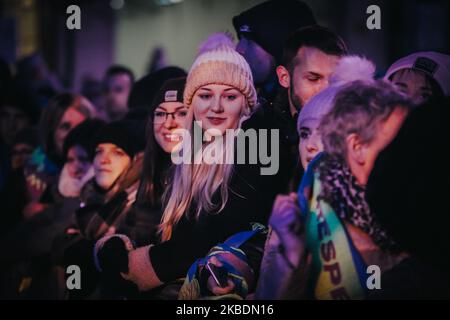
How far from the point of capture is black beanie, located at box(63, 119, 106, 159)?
4500 millimetres

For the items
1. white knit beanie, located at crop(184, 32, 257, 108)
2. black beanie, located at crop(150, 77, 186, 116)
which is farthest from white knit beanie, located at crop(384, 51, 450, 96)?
black beanie, located at crop(150, 77, 186, 116)

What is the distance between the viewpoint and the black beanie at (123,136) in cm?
408

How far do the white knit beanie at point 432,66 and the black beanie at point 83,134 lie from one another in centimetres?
201

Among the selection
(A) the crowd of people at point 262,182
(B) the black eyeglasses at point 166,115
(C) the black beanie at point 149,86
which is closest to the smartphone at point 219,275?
(A) the crowd of people at point 262,182

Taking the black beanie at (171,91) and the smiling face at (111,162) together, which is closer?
the black beanie at (171,91)

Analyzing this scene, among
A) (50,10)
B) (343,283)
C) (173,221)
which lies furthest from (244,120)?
(50,10)

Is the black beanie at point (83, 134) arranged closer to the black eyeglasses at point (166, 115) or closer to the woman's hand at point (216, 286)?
the black eyeglasses at point (166, 115)

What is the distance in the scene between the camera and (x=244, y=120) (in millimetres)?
3416

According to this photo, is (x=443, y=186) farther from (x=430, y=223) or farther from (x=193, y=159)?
(x=193, y=159)

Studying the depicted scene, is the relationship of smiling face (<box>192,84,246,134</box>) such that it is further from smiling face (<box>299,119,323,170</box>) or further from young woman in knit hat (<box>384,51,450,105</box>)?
young woman in knit hat (<box>384,51,450,105</box>)

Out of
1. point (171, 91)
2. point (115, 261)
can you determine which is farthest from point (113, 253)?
point (171, 91)

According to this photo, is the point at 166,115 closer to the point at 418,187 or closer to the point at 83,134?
the point at 83,134

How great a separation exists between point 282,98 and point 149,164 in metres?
0.84

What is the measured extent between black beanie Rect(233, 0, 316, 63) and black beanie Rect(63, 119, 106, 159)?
1.30 m
